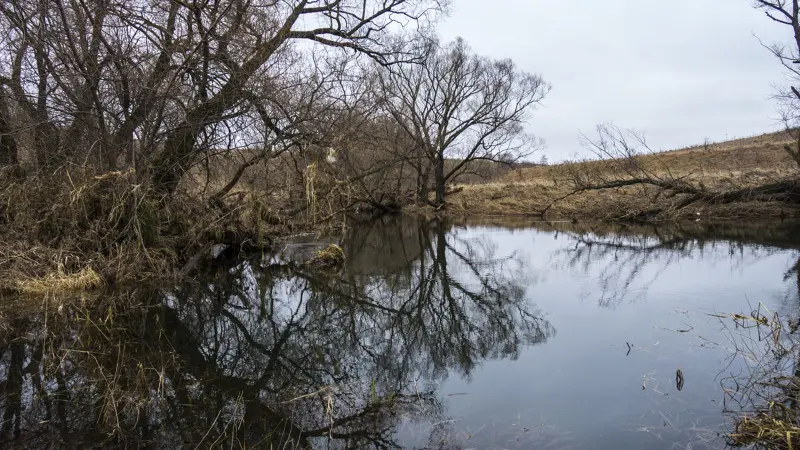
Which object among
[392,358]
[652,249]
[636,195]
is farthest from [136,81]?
[636,195]

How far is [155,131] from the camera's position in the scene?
916cm

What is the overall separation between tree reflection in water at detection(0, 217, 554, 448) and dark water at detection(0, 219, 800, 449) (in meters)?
0.02

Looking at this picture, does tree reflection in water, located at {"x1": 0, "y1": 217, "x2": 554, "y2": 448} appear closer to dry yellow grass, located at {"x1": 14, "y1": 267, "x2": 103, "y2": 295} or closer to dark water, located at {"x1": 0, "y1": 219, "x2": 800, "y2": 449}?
dark water, located at {"x1": 0, "y1": 219, "x2": 800, "y2": 449}

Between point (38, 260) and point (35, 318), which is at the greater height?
point (38, 260)

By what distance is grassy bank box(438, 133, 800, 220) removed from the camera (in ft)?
60.2

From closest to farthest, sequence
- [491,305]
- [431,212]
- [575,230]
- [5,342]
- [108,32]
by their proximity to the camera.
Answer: [5,342]
[491,305]
[108,32]
[575,230]
[431,212]

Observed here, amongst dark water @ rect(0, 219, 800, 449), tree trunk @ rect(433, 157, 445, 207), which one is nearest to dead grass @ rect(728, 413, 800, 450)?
dark water @ rect(0, 219, 800, 449)

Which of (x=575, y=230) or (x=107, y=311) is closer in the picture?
(x=107, y=311)

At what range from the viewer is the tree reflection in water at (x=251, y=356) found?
3615 millimetres

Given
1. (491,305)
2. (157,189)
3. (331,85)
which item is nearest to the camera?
(491,305)

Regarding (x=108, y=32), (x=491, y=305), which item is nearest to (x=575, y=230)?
(x=491, y=305)

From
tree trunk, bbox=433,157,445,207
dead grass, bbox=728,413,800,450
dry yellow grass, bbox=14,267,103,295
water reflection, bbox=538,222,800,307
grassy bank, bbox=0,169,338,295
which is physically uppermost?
tree trunk, bbox=433,157,445,207

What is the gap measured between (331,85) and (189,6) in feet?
13.4

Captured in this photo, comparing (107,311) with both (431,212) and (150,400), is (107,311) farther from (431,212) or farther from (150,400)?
(431,212)
